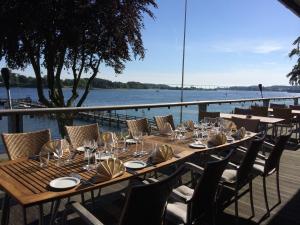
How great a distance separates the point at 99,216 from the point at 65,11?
7508mm

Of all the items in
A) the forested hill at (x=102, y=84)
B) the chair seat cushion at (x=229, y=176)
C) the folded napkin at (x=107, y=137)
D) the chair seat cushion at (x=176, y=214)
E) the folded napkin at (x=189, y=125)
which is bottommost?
the chair seat cushion at (x=176, y=214)

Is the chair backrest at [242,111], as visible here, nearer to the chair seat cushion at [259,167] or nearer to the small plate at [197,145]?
the chair seat cushion at [259,167]

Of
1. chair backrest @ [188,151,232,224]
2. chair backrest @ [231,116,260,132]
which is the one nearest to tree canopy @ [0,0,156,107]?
chair backrest @ [231,116,260,132]

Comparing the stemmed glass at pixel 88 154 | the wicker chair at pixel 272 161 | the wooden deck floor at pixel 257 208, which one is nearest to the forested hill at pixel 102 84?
the wooden deck floor at pixel 257 208

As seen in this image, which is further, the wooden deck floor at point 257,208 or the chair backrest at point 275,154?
the chair backrest at point 275,154

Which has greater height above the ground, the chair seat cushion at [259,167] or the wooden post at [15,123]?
the wooden post at [15,123]

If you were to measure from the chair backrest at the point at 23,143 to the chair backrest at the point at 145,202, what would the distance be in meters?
1.76

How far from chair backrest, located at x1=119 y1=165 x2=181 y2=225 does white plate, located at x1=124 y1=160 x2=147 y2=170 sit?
26.4 inches

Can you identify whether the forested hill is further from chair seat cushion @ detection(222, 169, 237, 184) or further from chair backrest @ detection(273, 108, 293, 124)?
chair backrest @ detection(273, 108, 293, 124)

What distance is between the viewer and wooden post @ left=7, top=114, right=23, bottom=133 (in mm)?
3916

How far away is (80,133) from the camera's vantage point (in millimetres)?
3912

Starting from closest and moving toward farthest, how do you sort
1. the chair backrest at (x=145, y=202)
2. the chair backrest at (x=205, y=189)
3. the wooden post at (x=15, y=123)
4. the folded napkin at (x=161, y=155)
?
the chair backrest at (x=145, y=202) → the chair backrest at (x=205, y=189) → the folded napkin at (x=161, y=155) → the wooden post at (x=15, y=123)

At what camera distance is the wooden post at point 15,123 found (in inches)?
154

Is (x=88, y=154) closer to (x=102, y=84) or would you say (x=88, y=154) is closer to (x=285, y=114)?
(x=285, y=114)
